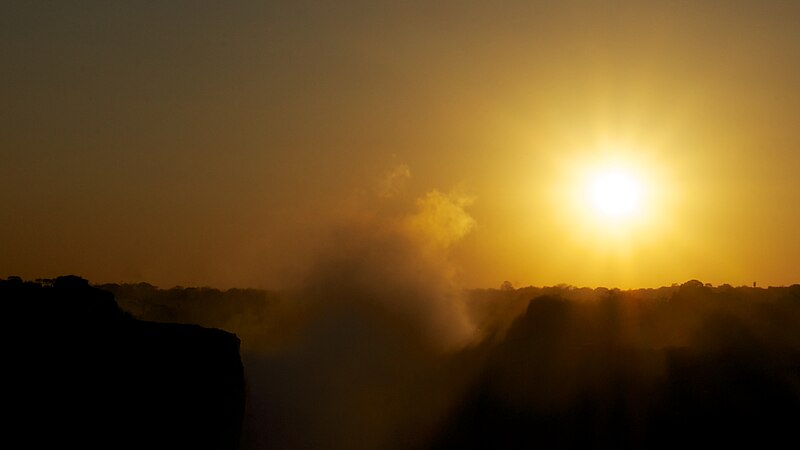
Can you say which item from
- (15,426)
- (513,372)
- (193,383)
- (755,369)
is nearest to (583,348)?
(513,372)

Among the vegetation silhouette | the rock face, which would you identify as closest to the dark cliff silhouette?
the vegetation silhouette

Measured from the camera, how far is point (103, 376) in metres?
38.8

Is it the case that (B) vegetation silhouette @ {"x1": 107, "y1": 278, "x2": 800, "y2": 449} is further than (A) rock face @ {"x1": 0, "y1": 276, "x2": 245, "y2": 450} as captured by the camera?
Yes

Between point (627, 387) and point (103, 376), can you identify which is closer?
point (103, 376)

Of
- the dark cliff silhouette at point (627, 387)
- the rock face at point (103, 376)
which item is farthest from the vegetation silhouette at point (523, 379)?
the rock face at point (103, 376)

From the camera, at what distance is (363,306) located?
75.4 meters

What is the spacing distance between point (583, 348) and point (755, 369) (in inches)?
385

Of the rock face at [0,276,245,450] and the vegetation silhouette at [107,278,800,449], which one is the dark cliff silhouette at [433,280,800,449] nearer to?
the vegetation silhouette at [107,278,800,449]

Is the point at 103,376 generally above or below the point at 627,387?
below

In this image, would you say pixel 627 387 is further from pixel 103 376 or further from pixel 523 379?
pixel 103 376

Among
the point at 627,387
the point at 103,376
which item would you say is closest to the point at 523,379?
the point at 627,387

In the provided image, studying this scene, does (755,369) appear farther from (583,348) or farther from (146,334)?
(146,334)

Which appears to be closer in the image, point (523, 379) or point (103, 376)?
point (103, 376)

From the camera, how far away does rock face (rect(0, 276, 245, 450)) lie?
3688cm
